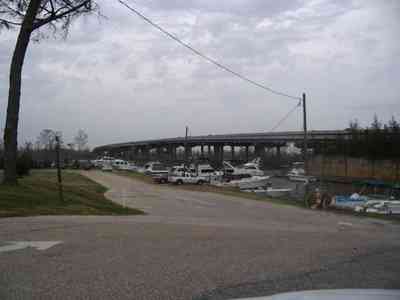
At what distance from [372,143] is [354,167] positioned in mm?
3718

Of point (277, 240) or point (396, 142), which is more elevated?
point (396, 142)

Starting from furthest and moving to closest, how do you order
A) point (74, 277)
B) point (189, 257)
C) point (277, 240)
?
point (277, 240) < point (189, 257) < point (74, 277)

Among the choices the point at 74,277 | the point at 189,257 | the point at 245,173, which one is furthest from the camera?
the point at 245,173

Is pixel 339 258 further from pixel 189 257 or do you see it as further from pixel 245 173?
pixel 245 173

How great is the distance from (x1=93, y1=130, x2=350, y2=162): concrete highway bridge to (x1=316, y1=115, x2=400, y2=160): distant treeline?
108 inches

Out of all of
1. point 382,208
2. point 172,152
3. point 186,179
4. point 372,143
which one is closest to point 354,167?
point 372,143

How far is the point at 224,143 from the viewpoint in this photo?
→ 115188 millimetres

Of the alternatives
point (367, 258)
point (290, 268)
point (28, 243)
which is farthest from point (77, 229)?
point (367, 258)

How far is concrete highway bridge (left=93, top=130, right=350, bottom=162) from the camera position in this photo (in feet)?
265

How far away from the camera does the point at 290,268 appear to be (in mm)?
6852

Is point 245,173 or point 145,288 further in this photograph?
point 245,173

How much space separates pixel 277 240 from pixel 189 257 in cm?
306

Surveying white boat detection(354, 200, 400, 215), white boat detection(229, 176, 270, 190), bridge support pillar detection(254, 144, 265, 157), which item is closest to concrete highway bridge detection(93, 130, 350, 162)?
bridge support pillar detection(254, 144, 265, 157)

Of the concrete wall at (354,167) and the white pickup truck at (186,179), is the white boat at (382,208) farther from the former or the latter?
the white pickup truck at (186,179)
